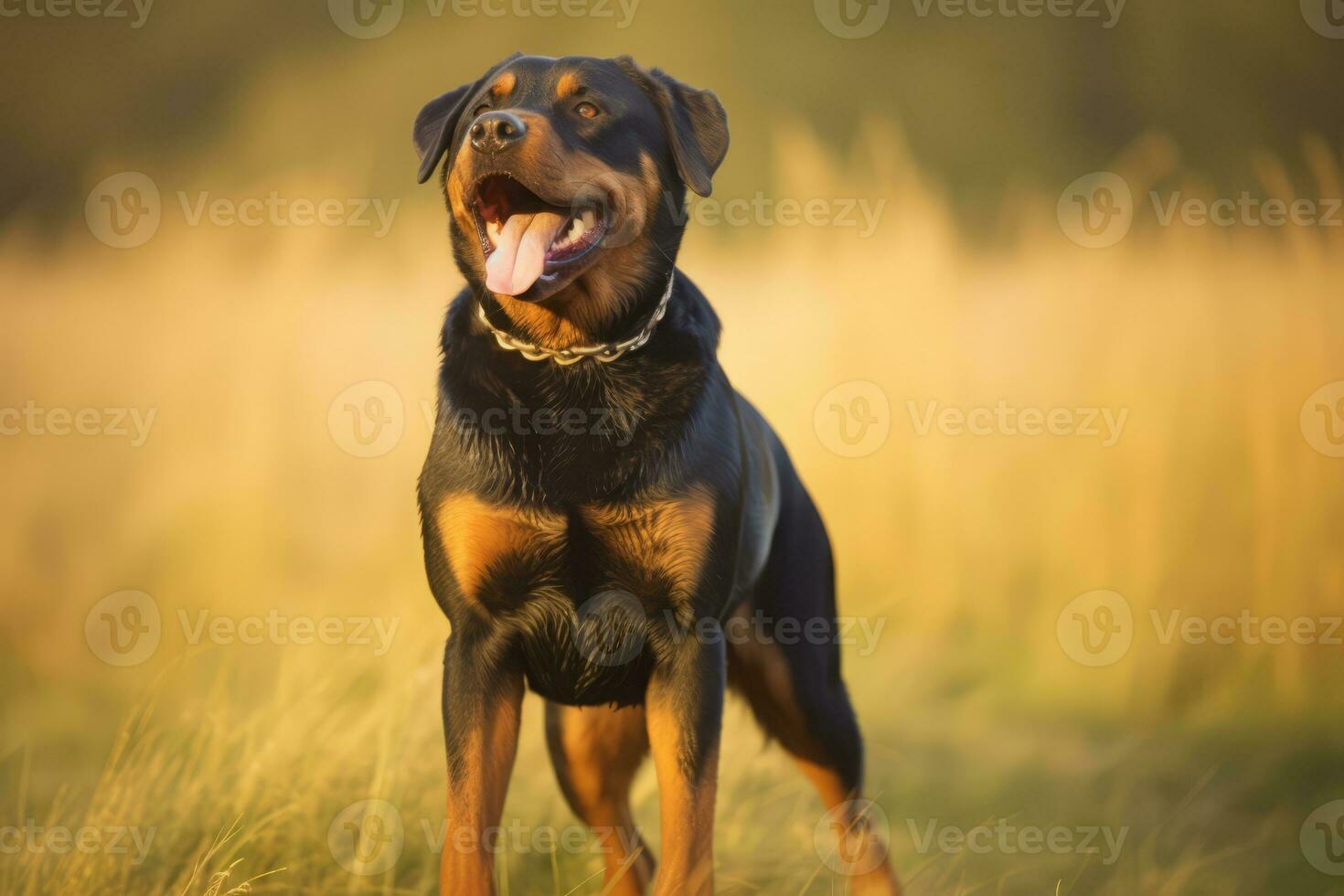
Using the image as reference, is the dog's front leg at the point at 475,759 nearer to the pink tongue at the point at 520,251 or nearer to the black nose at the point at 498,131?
the pink tongue at the point at 520,251

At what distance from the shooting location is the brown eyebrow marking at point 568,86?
10.7 feet

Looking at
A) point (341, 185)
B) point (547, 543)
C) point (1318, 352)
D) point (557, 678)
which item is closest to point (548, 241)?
point (547, 543)

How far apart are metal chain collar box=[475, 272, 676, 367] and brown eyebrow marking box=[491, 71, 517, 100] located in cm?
54

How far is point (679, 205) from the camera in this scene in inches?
134

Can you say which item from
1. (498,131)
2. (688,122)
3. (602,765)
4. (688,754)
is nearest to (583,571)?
(688,754)

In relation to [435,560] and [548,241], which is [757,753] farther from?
[548,241]

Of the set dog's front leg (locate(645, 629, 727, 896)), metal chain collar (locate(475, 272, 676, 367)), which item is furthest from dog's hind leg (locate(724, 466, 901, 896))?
metal chain collar (locate(475, 272, 676, 367))

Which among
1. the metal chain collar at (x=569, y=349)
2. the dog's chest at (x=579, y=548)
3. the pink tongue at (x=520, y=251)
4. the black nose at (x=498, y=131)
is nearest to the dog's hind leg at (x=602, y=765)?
the dog's chest at (x=579, y=548)

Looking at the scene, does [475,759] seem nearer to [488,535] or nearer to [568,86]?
[488,535]

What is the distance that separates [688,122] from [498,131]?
25.1 inches

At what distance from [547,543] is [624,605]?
Result: 247 millimetres

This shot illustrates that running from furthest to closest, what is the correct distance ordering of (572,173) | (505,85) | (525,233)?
(505,85) < (525,233) < (572,173)

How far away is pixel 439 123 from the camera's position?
3500 mm

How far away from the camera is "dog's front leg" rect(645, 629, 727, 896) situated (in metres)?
3.10
